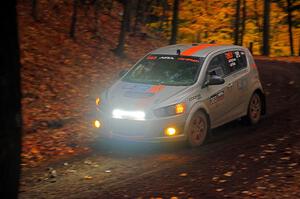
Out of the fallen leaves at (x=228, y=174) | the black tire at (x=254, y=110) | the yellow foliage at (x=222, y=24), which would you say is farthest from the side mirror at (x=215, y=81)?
the yellow foliage at (x=222, y=24)

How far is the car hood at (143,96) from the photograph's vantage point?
868 cm

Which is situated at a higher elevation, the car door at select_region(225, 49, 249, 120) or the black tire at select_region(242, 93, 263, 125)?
the car door at select_region(225, 49, 249, 120)

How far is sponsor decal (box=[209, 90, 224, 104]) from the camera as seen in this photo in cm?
954

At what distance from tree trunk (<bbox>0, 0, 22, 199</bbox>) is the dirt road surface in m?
2.38

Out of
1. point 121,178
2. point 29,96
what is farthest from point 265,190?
point 29,96

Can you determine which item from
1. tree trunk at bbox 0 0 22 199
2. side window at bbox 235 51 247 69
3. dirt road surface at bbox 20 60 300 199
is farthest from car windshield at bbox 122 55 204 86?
tree trunk at bbox 0 0 22 199

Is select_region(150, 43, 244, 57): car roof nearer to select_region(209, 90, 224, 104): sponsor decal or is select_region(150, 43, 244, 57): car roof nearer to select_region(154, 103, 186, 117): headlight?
select_region(209, 90, 224, 104): sponsor decal

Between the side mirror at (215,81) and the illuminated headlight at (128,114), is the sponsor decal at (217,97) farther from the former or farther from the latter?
the illuminated headlight at (128,114)

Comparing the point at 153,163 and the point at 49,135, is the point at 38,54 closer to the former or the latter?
the point at 49,135

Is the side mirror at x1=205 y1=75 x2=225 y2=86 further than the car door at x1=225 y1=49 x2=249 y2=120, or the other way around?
the car door at x1=225 y1=49 x2=249 y2=120

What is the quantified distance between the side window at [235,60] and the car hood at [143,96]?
1.78 meters

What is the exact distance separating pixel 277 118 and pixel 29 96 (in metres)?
6.41

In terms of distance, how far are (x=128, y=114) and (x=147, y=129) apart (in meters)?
0.44

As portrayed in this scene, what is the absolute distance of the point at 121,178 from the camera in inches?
291
